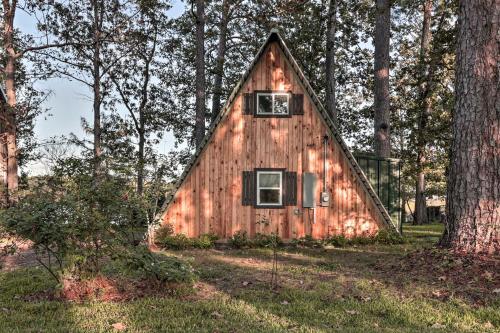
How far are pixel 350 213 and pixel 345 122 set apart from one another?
15275mm

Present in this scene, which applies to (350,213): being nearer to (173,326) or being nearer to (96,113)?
(173,326)

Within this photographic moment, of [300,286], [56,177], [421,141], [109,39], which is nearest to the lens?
[300,286]

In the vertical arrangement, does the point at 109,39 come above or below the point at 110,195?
above

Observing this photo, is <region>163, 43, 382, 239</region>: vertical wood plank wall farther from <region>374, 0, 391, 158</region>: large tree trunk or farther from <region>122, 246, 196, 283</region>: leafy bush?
<region>122, 246, 196, 283</region>: leafy bush

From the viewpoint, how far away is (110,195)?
6.75 meters

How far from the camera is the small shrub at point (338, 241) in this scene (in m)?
13.0

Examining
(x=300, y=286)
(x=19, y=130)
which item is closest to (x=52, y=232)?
(x=300, y=286)

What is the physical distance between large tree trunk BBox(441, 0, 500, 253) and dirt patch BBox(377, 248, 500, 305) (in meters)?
0.42

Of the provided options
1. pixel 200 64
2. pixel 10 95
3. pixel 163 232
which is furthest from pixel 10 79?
pixel 163 232

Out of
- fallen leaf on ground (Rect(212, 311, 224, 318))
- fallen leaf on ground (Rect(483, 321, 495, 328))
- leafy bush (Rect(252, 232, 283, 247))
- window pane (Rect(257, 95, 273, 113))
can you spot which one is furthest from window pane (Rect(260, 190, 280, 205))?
fallen leaf on ground (Rect(483, 321, 495, 328))

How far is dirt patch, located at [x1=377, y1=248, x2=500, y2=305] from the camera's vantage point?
6625 mm

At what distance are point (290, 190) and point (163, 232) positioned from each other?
4193mm

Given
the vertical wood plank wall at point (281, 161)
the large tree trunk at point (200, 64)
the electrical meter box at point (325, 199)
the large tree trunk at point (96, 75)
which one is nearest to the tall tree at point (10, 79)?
the large tree trunk at point (96, 75)

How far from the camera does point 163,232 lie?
13.0m
